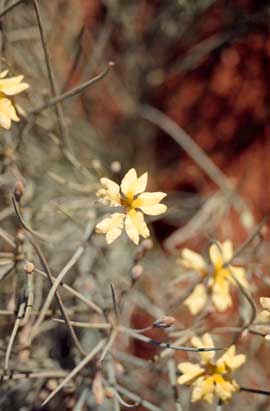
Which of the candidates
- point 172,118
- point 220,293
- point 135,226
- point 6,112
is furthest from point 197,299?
point 172,118

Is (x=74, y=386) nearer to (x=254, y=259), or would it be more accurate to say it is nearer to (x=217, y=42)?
(x=254, y=259)

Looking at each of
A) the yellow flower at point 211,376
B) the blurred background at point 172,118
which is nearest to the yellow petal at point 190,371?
the yellow flower at point 211,376

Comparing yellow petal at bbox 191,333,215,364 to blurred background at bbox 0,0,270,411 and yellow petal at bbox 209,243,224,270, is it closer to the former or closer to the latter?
yellow petal at bbox 209,243,224,270

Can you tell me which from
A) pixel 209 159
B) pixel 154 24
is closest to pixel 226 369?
pixel 209 159

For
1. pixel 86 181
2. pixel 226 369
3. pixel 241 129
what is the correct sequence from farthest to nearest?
pixel 241 129 → pixel 86 181 → pixel 226 369

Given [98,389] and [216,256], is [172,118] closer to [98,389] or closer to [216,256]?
[216,256]

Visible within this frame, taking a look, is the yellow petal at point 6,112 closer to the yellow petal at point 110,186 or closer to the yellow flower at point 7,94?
the yellow flower at point 7,94

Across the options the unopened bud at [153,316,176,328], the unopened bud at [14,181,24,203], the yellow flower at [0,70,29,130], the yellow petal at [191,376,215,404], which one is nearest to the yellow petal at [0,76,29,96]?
the yellow flower at [0,70,29,130]
